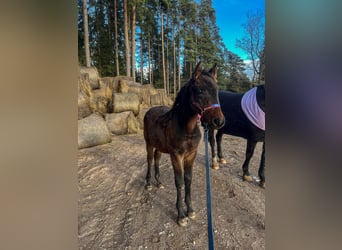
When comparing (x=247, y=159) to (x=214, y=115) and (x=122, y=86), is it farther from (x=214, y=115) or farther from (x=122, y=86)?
(x=122, y=86)

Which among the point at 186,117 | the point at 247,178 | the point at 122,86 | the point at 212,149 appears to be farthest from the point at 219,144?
the point at 122,86

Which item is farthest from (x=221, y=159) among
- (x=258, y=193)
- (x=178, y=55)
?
(x=178, y=55)

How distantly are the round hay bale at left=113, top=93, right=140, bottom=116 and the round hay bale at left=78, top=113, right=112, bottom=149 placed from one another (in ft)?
0.40

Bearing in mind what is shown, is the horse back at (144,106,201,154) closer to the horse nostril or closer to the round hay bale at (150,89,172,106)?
the round hay bale at (150,89,172,106)

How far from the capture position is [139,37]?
90 centimetres

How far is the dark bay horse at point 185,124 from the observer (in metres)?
0.79

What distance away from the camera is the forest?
751mm

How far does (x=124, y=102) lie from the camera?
1010 mm

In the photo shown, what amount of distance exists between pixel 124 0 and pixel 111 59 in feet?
0.78

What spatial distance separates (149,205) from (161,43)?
0.73 m

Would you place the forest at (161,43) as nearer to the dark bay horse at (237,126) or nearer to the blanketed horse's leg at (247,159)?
the dark bay horse at (237,126)

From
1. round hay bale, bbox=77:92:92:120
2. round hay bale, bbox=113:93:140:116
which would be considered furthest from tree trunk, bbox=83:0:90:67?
round hay bale, bbox=113:93:140:116

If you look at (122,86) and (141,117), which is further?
(141,117)
